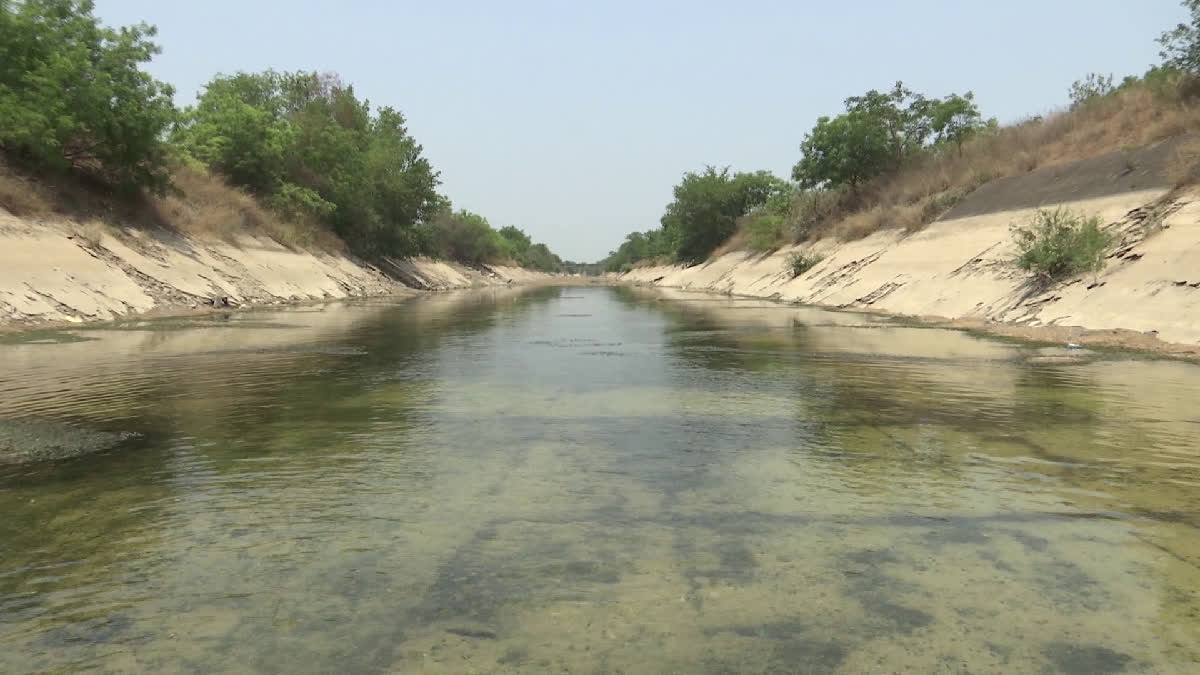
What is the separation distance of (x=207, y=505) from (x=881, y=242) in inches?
1512

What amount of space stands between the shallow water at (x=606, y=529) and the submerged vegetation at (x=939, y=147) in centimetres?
2055

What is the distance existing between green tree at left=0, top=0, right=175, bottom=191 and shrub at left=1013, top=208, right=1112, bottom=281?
33.7 m

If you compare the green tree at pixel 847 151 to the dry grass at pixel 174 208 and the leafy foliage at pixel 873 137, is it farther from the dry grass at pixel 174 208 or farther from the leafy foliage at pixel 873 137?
the dry grass at pixel 174 208

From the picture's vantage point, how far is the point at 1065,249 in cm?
2059

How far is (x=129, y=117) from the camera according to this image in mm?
32531

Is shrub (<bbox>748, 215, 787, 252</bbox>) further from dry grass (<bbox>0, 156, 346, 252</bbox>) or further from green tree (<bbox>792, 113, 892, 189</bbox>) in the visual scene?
dry grass (<bbox>0, 156, 346, 252</bbox>)

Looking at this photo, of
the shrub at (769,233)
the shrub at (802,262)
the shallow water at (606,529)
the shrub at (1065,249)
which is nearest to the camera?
the shallow water at (606,529)

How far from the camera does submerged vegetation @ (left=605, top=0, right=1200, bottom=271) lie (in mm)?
28391

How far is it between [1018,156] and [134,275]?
3813cm

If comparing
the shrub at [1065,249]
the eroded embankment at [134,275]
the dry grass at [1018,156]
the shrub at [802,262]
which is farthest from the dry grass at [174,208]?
the dry grass at [1018,156]

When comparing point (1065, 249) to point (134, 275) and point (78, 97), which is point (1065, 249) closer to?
point (134, 275)

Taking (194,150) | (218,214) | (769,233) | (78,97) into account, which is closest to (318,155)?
(194,150)

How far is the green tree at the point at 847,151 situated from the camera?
51500 mm

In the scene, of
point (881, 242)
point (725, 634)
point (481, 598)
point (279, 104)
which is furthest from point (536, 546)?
point (279, 104)
